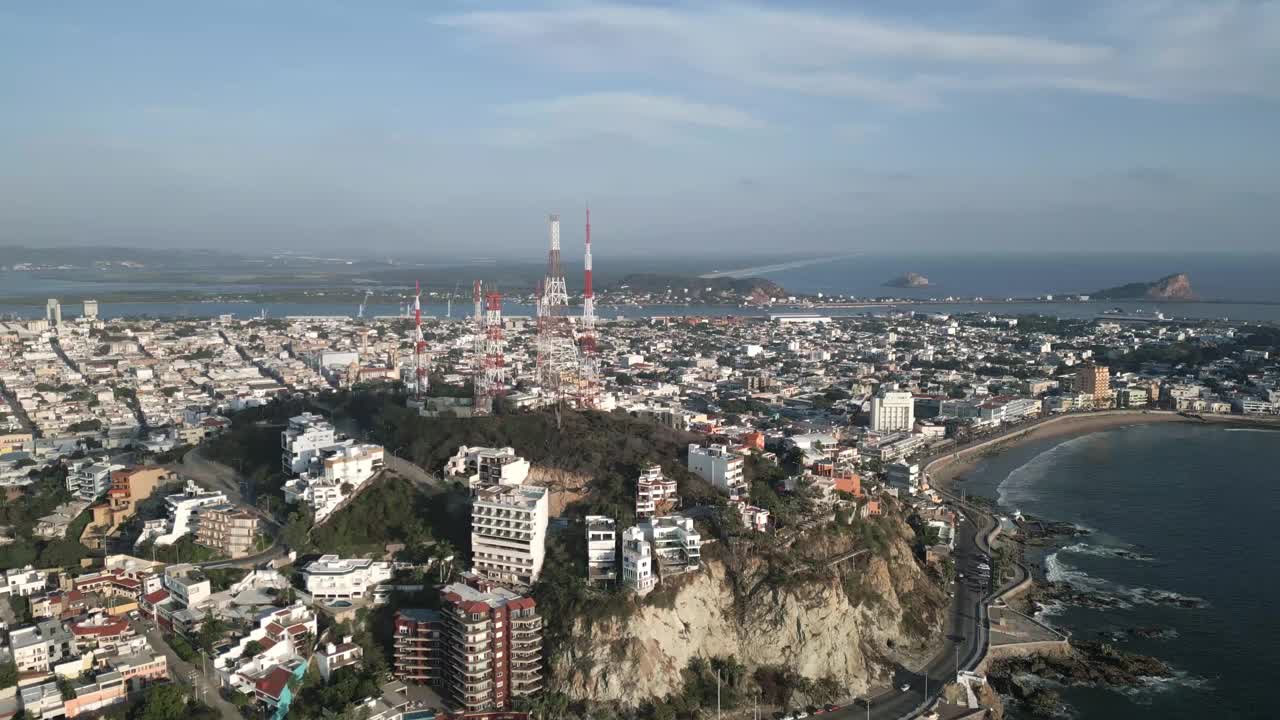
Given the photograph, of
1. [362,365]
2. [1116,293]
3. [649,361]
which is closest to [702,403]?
[649,361]

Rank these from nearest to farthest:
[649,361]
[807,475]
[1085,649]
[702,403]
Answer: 1. [1085,649]
2. [807,475]
3. [702,403]
4. [649,361]

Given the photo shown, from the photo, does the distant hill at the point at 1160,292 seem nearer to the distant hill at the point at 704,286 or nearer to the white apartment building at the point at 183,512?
the distant hill at the point at 704,286

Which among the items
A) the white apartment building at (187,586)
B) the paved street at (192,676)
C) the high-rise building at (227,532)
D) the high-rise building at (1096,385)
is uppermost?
the high-rise building at (1096,385)

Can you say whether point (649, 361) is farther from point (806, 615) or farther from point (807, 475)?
point (806, 615)

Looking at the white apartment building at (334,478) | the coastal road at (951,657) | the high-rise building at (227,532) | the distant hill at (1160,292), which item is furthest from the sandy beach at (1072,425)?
the distant hill at (1160,292)

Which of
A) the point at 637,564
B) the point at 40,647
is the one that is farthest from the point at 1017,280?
the point at 40,647

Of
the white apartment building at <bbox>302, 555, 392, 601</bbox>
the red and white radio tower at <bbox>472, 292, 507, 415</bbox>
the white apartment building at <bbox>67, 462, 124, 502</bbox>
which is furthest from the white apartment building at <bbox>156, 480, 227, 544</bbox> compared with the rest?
the red and white radio tower at <bbox>472, 292, 507, 415</bbox>
